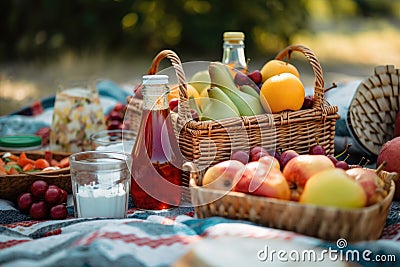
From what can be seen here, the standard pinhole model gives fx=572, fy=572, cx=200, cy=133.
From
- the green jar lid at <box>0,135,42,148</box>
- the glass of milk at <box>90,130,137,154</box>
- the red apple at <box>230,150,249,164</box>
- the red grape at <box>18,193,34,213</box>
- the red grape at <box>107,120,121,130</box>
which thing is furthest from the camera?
the red grape at <box>107,120,121,130</box>

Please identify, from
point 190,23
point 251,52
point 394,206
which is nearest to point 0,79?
point 190,23

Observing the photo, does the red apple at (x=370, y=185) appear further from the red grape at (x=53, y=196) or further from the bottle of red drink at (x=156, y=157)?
the red grape at (x=53, y=196)

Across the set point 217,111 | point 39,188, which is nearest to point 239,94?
point 217,111

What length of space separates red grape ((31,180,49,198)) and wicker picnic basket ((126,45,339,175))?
0.32 m

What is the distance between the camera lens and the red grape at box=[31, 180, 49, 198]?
1305 millimetres

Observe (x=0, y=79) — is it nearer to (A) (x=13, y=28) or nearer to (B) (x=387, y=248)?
(A) (x=13, y=28)

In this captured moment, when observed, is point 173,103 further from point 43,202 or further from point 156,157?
point 43,202

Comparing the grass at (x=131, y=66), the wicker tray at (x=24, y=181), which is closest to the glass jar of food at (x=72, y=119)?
the wicker tray at (x=24, y=181)

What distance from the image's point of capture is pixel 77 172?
1244mm

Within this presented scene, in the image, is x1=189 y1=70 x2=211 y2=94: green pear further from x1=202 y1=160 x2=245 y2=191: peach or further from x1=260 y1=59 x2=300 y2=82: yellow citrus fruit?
x1=202 y1=160 x2=245 y2=191: peach

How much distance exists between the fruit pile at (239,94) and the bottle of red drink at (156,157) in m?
0.09

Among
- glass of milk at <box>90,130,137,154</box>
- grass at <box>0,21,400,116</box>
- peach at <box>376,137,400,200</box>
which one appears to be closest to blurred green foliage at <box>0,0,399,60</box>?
grass at <box>0,21,400,116</box>

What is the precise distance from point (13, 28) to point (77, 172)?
395 cm

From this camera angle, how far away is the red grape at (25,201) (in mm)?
1311
